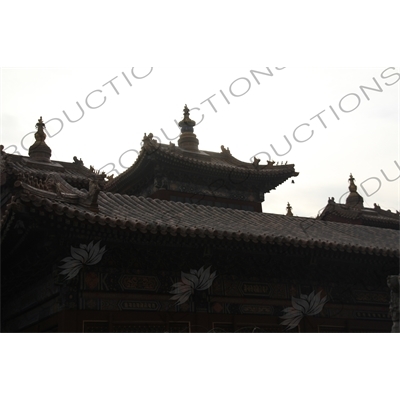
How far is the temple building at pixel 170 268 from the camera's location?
968cm

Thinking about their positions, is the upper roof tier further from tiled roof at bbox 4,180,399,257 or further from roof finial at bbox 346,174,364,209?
roof finial at bbox 346,174,364,209

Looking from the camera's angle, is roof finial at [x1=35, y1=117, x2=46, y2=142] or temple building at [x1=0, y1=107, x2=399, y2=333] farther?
roof finial at [x1=35, y1=117, x2=46, y2=142]

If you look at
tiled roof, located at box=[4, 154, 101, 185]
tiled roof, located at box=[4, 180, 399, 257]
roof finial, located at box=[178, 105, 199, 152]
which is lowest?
tiled roof, located at box=[4, 180, 399, 257]

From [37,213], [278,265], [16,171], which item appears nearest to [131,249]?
[37,213]

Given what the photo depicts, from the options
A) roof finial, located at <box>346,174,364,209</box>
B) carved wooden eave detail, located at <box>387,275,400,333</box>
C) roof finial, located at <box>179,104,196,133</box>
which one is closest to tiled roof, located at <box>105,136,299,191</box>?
roof finial, located at <box>179,104,196,133</box>

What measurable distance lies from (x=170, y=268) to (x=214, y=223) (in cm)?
147

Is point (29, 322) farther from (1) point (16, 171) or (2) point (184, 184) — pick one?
(2) point (184, 184)

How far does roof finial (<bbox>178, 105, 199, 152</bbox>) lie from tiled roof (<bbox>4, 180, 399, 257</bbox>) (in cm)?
678

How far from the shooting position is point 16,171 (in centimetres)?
1362

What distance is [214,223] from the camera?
11.8 metres

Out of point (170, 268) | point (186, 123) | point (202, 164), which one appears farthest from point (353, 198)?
point (170, 268)

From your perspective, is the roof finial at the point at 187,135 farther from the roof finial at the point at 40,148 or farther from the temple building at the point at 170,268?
the temple building at the point at 170,268

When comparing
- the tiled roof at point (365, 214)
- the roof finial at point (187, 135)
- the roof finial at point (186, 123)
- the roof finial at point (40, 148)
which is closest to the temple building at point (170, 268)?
the roof finial at point (40, 148)

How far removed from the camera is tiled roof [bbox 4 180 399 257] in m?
9.26
